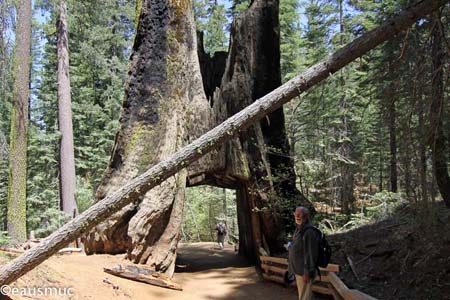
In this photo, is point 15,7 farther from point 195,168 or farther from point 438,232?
point 438,232

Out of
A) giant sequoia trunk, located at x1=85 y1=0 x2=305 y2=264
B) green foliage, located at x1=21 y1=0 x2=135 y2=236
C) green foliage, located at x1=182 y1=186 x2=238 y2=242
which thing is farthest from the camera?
green foliage, located at x1=182 y1=186 x2=238 y2=242

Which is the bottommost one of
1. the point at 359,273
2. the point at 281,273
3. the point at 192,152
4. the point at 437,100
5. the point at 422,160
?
the point at 281,273

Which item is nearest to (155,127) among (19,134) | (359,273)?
(19,134)

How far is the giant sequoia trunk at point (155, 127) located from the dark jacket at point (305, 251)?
17.7ft

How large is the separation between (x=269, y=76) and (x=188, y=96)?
289 cm

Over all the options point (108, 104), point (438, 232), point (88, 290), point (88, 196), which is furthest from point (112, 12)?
point (438, 232)

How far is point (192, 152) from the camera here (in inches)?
219

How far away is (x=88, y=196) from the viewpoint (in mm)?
21797

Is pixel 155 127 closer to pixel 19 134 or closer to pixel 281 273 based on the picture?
pixel 19 134

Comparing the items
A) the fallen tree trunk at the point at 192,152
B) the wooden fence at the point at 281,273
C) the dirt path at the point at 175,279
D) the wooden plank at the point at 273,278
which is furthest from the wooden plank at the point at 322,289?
the fallen tree trunk at the point at 192,152

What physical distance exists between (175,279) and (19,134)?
6807mm

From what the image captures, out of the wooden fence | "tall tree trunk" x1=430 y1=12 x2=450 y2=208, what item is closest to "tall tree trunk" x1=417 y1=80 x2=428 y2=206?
"tall tree trunk" x1=430 y1=12 x2=450 y2=208

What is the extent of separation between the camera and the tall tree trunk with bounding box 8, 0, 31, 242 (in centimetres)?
1224

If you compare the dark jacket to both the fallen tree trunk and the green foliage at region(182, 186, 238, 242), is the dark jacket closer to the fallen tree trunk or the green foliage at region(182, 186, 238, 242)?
the fallen tree trunk
